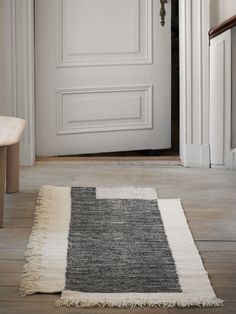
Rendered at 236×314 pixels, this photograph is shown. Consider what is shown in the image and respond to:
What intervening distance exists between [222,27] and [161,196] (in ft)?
3.88

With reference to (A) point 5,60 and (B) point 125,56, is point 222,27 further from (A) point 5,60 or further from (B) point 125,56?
(A) point 5,60

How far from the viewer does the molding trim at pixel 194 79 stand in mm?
4926

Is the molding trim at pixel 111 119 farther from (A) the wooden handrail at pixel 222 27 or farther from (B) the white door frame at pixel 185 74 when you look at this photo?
(A) the wooden handrail at pixel 222 27

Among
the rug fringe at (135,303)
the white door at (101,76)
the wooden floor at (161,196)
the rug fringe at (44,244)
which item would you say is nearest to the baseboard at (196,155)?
the wooden floor at (161,196)

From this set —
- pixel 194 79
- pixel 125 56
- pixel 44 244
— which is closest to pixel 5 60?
pixel 125 56

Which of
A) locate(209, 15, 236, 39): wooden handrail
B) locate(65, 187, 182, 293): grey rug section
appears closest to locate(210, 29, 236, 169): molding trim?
locate(209, 15, 236, 39): wooden handrail

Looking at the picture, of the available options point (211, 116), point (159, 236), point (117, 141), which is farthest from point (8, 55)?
point (159, 236)

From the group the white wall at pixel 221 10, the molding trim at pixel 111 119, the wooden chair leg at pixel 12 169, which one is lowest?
the wooden chair leg at pixel 12 169

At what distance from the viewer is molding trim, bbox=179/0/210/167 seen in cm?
493

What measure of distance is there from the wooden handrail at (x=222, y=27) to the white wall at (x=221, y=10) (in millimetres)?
96

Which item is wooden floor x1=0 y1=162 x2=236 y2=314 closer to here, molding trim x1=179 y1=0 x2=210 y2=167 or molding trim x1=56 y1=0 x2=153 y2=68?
molding trim x1=179 y1=0 x2=210 y2=167

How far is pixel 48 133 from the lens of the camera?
524 centimetres

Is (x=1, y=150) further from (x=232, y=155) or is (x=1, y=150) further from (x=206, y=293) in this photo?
(x=232, y=155)

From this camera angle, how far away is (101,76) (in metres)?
5.28
